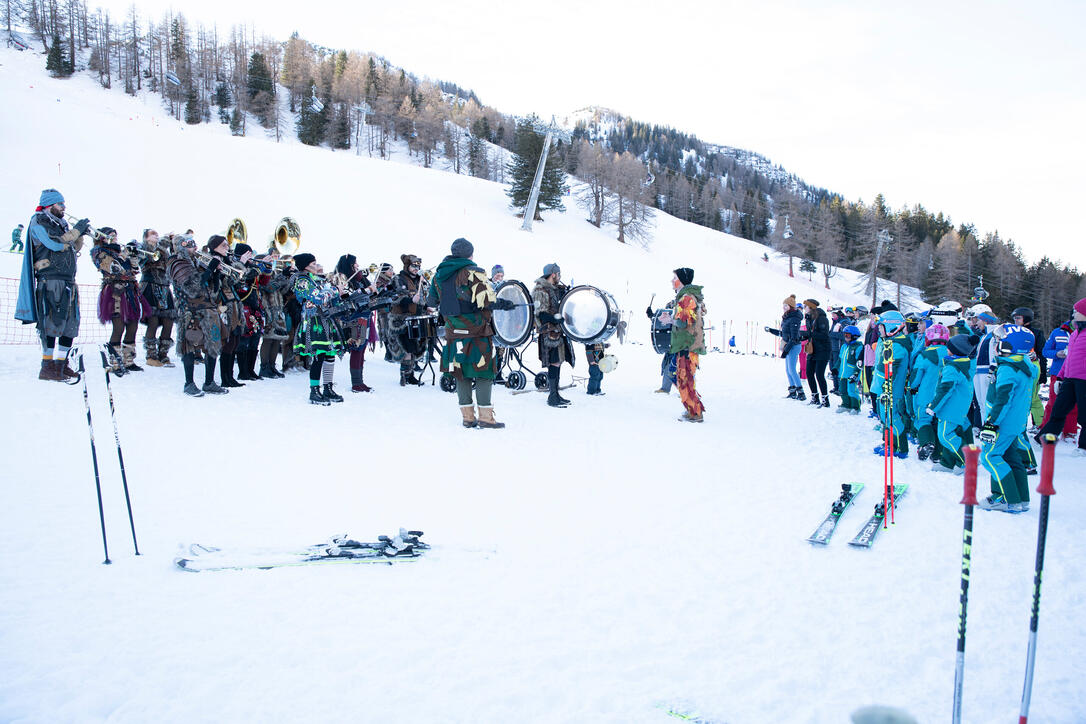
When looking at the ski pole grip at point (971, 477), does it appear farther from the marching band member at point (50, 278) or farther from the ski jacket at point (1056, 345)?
the ski jacket at point (1056, 345)

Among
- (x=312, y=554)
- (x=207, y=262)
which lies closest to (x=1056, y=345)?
(x=312, y=554)

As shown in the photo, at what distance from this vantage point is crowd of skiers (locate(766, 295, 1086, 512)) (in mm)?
5055

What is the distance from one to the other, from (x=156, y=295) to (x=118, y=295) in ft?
1.58

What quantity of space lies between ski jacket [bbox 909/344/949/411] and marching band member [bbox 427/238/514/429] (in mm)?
4690

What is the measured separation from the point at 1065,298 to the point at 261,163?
2877 inches

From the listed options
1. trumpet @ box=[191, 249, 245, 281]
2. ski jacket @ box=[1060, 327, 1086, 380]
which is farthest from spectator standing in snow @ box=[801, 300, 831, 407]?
trumpet @ box=[191, 249, 245, 281]

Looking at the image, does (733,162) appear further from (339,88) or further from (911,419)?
(911,419)

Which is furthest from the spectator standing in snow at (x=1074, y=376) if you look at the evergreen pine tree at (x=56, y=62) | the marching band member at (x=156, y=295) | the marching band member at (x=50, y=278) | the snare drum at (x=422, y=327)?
the evergreen pine tree at (x=56, y=62)

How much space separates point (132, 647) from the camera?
264 centimetres

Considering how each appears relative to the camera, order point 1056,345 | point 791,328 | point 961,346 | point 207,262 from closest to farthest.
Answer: point 961,346 < point 207,262 < point 1056,345 < point 791,328

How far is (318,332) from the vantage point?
8.04 metres

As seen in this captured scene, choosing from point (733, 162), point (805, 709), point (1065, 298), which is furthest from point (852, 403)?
point (733, 162)

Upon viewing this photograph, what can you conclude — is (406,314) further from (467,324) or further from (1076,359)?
(1076,359)

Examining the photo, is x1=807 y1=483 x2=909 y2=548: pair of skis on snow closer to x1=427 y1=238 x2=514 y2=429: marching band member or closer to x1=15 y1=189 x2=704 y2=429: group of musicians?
x1=15 y1=189 x2=704 y2=429: group of musicians
